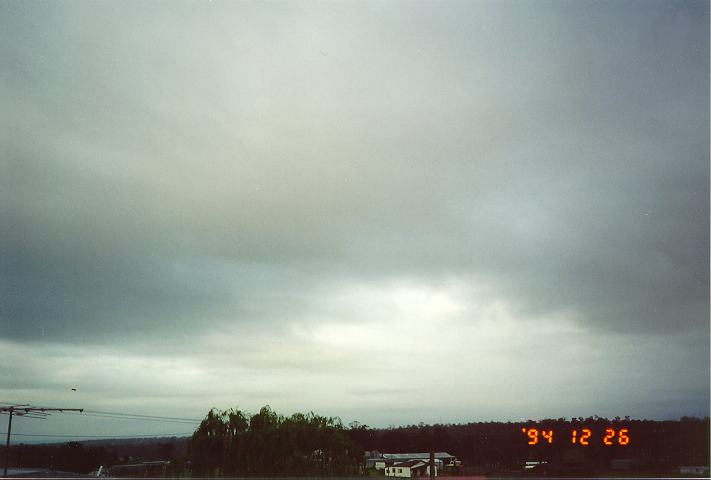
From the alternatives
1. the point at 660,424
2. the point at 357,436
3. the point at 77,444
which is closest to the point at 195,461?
the point at 357,436

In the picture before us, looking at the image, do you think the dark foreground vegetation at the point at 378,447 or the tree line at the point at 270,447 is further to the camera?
the tree line at the point at 270,447

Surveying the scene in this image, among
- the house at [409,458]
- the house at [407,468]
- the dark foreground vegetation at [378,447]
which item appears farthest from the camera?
the house at [409,458]

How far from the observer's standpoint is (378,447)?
56844 millimetres

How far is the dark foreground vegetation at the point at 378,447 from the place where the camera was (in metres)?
18.8

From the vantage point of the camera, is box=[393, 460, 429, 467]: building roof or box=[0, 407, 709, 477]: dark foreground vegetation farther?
box=[393, 460, 429, 467]: building roof

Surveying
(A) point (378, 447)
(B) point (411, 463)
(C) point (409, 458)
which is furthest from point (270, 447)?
(A) point (378, 447)

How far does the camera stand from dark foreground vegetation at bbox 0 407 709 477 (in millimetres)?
18797

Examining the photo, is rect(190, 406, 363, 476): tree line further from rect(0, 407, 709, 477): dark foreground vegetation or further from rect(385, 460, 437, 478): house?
rect(385, 460, 437, 478): house

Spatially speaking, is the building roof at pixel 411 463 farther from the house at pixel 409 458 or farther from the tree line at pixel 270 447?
the tree line at pixel 270 447

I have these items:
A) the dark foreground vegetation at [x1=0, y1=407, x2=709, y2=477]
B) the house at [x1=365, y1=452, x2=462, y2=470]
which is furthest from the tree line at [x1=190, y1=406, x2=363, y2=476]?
the house at [x1=365, y1=452, x2=462, y2=470]

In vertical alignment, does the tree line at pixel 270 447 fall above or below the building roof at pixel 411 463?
above

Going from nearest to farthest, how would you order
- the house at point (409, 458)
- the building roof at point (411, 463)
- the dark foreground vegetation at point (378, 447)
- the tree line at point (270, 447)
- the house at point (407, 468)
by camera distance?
the dark foreground vegetation at point (378, 447) < the tree line at point (270, 447) < the house at point (407, 468) < the building roof at point (411, 463) < the house at point (409, 458)

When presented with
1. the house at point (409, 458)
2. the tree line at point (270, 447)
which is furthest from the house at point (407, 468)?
the tree line at point (270, 447)

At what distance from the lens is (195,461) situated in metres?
31.5
